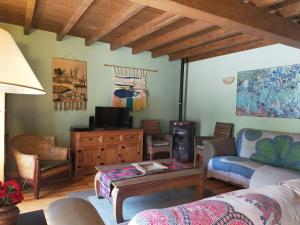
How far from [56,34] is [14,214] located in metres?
3.61

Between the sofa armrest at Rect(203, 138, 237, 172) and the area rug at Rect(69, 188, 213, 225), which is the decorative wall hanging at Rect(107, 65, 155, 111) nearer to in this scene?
the sofa armrest at Rect(203, 138, 237, 172)

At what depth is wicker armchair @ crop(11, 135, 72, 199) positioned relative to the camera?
2936 mm

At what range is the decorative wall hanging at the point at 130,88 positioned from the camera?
4664 millimetres

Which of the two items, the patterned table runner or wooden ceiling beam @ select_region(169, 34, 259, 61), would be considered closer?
the patterned table runner

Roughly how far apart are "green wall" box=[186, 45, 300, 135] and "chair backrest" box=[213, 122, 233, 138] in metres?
0.11

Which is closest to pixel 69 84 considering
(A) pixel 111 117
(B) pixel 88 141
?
(A) pixel 111 117

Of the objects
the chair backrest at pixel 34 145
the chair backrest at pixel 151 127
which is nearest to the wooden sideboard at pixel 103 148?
the chair backrest at pixel 34 145

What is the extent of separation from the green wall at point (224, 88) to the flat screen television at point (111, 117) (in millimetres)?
1799

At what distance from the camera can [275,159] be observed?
3.27 metres

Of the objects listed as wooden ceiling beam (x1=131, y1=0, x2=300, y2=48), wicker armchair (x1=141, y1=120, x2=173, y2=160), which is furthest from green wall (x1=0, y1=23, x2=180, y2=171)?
wooden ceiling beam (x1=131, y1=0, x2=300, y2=48)

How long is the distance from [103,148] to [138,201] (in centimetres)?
145

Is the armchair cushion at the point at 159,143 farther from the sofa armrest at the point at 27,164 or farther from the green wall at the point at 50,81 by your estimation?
the sofa armrest at the point at 27,164

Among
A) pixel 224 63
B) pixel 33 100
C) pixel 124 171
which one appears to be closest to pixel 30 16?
pixel 33 100

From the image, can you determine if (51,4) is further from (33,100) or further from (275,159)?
(275,159)
